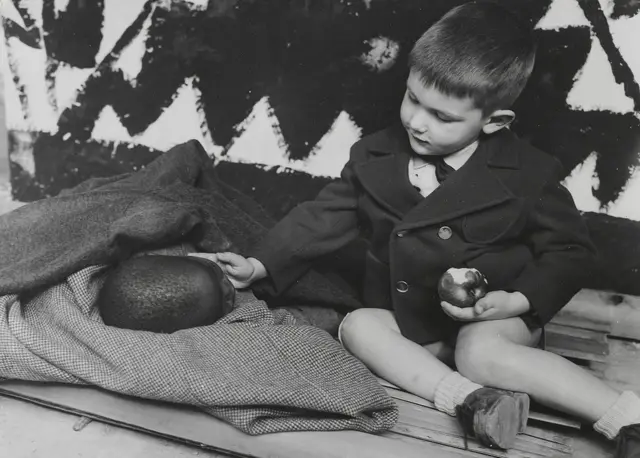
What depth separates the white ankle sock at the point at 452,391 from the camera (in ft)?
4.53

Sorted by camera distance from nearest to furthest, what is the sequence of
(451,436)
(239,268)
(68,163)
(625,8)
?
(451,436) < (239,268) < (625,8) < (68,163)

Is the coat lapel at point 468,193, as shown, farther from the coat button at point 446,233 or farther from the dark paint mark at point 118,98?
the dark paint mark at point 118,98

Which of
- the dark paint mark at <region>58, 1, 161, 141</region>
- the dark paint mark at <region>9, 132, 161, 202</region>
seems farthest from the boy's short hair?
the dark paint mark at <region>9, 132, 161, 202</region>

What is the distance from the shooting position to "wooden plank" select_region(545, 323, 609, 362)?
5.59 ft

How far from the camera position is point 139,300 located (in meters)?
1.43

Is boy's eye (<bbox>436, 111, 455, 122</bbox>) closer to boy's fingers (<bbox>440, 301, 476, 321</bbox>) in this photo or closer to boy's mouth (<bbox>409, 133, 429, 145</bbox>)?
boy's mouth (<bbox>409, 133, 429, 145</bbox>)

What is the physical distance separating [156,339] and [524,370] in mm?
716

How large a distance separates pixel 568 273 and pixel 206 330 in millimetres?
754

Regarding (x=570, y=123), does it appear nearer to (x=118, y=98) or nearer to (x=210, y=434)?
(x=210, y=434)

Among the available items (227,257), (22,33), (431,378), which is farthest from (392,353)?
(22,33)

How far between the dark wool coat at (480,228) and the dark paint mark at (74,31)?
41.7 inches

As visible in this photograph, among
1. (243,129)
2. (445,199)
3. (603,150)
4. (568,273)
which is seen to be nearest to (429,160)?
(445,199)

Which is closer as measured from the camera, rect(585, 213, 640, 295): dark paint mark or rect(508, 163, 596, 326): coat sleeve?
rect(508, 163, 596, 326): coat sleeve

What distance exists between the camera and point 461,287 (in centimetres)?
140
